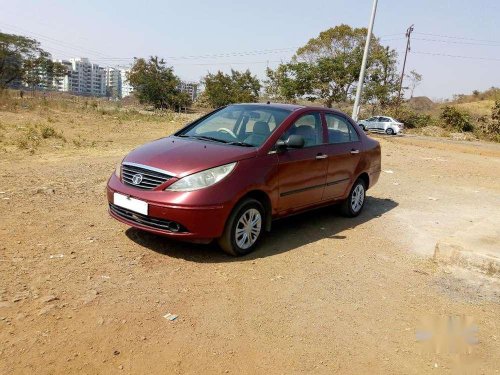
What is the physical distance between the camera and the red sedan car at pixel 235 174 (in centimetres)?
432

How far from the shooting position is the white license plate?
14.3 ft

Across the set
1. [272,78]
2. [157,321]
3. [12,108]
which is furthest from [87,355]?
[272,78]

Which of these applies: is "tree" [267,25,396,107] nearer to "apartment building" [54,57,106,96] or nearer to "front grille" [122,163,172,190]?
"front grille" [122,163,172,190]

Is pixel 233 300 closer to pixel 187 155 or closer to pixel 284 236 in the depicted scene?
pixel 187 155

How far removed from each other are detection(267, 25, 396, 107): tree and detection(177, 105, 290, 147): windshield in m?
36.0

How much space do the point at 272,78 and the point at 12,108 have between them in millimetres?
29724

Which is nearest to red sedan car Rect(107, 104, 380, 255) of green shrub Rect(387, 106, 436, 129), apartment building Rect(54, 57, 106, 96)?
green shrub Rect(387, 106, 436, 129)

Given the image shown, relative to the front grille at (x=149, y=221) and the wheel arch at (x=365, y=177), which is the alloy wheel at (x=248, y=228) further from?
the wheel arch at (x=365, y=177)

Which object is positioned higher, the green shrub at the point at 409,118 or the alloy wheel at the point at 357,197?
the green shrub at the point at 409,118

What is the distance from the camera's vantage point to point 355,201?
22.3 feet

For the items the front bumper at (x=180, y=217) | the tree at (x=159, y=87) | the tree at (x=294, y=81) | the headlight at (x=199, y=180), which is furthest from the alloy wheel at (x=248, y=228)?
the tree at (x=159, y=87)

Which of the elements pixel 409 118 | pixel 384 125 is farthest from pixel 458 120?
pixel 384 125

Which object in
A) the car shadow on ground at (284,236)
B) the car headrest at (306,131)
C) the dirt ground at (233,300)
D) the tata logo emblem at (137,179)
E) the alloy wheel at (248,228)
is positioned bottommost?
the dirt ground at (233,300)

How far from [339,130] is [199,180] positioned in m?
2.76
